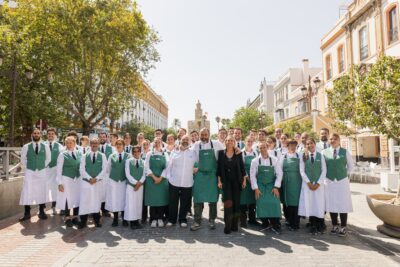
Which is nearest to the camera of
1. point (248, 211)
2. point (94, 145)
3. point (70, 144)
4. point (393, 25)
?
point (94, 145)

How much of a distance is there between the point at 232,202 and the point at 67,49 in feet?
55.7

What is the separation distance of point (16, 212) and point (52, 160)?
2056mm

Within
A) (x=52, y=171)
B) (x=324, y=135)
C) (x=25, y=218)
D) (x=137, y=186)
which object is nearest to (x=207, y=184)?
(x=137, y=186)

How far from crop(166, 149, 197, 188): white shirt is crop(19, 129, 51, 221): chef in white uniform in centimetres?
353

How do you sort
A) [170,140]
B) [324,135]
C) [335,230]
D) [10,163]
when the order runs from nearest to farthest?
1. [335,230]
2. [170,140]
3. [324,135]
4. [10,163]

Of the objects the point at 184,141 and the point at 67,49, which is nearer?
the point at 184,141

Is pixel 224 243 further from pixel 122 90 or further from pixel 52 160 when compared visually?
pixel 122 90

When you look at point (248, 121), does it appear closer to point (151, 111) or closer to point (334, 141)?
point (151, 111)

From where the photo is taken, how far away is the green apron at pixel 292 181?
23.3 feet

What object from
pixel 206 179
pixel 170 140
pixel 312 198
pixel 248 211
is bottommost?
pixel 248 211

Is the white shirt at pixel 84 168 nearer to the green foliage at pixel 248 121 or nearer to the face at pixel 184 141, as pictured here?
the face at pixel 184 141

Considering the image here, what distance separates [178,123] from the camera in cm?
13600

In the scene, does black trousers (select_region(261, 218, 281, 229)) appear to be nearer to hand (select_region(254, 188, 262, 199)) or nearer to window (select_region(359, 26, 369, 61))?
hand (select_region(254, 188, 262, 199))

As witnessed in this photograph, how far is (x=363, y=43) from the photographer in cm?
2508
